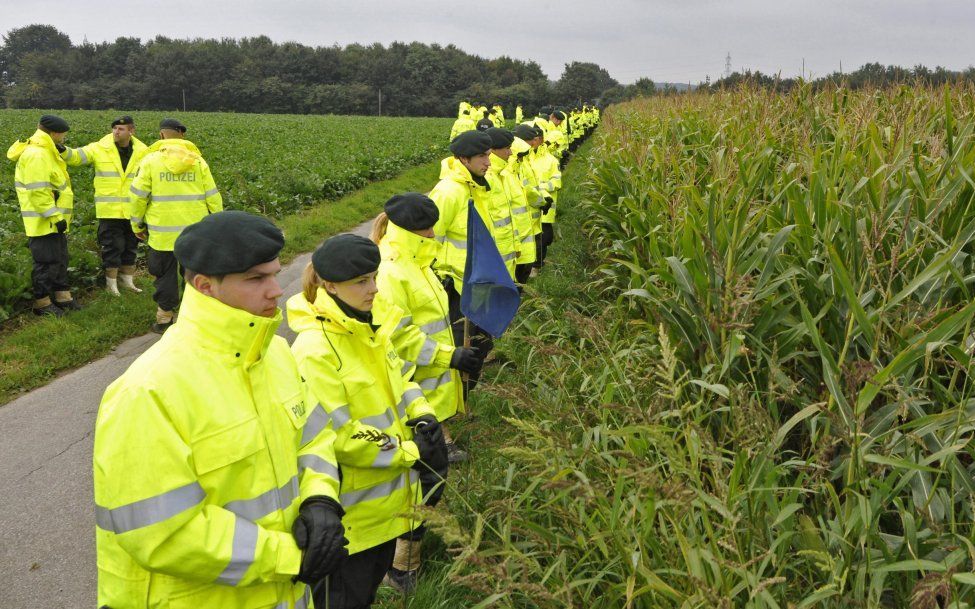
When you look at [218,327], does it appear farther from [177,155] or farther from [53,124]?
[53,124]

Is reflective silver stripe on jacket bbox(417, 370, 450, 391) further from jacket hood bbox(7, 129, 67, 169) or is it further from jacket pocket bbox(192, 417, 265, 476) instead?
jacket hood bbox(7, 129, 67, 169)

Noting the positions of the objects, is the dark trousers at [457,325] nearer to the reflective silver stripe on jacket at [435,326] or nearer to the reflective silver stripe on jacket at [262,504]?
the reflective silver stripe on jacket at [435,326]

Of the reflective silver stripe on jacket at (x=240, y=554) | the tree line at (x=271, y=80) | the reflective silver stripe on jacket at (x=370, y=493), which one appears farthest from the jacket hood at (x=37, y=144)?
the tree line at (x=271, y=80)

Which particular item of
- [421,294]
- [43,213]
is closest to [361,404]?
[421,294]

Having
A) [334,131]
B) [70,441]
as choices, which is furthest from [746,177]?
[334,131]

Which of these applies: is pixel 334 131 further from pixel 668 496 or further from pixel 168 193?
pixel 668 496

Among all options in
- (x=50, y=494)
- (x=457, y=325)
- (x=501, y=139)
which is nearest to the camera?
(x=50, y=494)

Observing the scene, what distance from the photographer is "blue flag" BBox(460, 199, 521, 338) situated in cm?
453

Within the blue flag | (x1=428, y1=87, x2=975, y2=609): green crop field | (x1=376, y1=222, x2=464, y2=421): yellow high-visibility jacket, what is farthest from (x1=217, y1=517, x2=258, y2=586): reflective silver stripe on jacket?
the blue flag

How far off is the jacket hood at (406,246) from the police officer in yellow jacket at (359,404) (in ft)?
3.54

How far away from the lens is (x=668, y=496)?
1.65 metres

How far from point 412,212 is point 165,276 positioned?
4319mm

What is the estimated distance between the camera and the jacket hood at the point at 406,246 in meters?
4.06

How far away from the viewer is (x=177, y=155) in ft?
22.7
